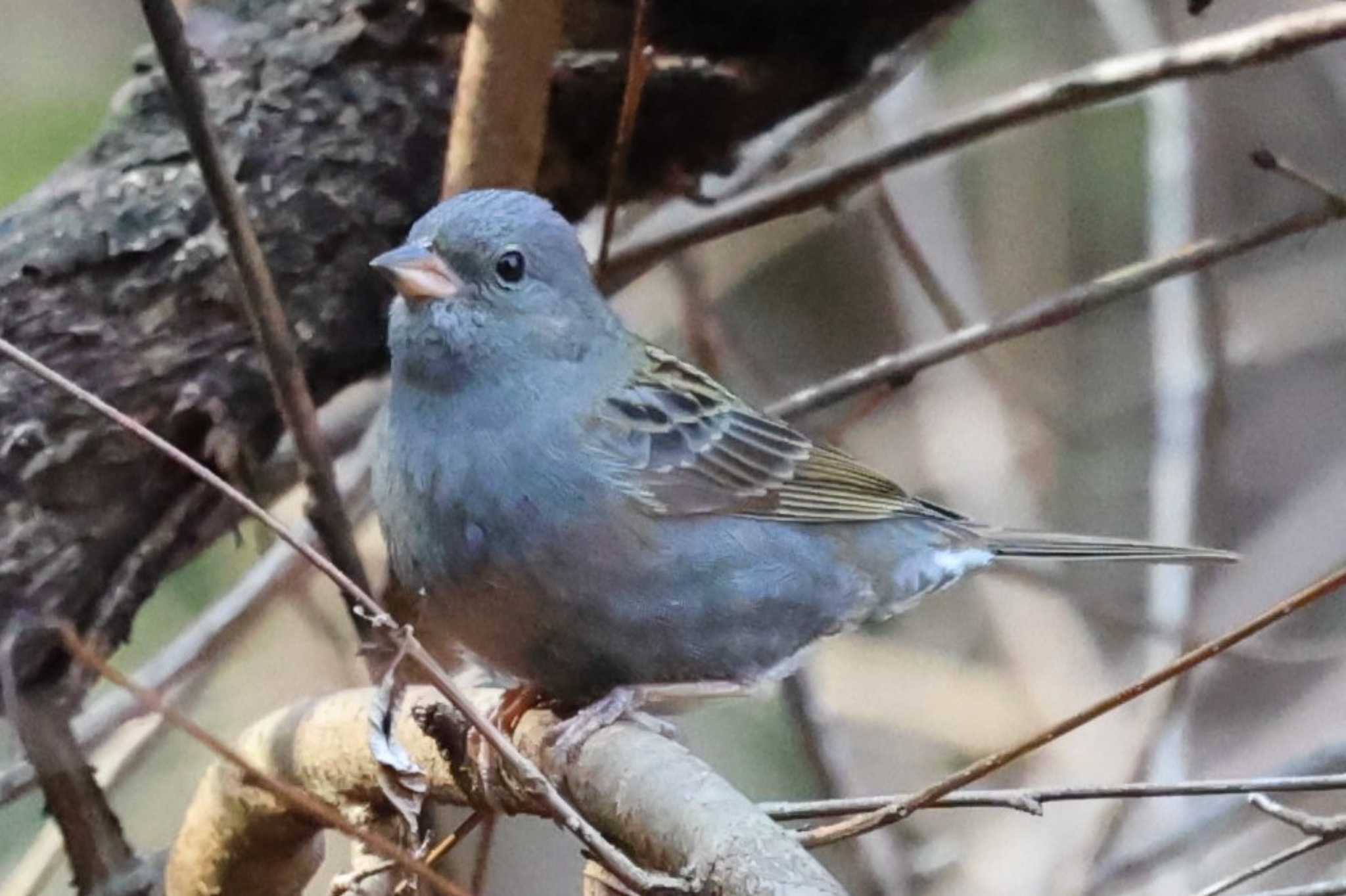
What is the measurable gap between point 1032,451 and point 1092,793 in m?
2.72

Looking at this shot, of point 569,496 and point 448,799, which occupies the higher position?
point 569,496

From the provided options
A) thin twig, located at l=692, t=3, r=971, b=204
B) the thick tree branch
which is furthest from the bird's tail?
the thick tree branch

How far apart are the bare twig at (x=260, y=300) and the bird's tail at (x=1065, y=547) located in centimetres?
83

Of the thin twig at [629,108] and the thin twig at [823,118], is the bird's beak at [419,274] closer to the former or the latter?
the thin twig at [629,108]

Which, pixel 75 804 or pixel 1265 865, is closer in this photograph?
pixel 1265 865

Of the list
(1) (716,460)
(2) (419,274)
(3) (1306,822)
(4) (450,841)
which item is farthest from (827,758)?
(3) (1306,822)

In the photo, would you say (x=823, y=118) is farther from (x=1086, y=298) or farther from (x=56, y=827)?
(x=56, y=827)

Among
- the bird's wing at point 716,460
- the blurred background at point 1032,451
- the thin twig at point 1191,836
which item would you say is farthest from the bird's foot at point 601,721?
the thin twig at point 1191,836

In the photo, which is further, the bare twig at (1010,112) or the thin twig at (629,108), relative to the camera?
the bare twig at (1010,112)

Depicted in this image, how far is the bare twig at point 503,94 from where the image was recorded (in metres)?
1.77

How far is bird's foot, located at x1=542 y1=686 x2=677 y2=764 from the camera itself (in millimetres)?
1350

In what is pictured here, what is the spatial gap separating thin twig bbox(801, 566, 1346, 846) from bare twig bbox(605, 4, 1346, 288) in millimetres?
1127

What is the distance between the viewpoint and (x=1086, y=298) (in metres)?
1.99

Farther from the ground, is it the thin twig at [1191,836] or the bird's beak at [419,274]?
the bird's beak at [419,274]
